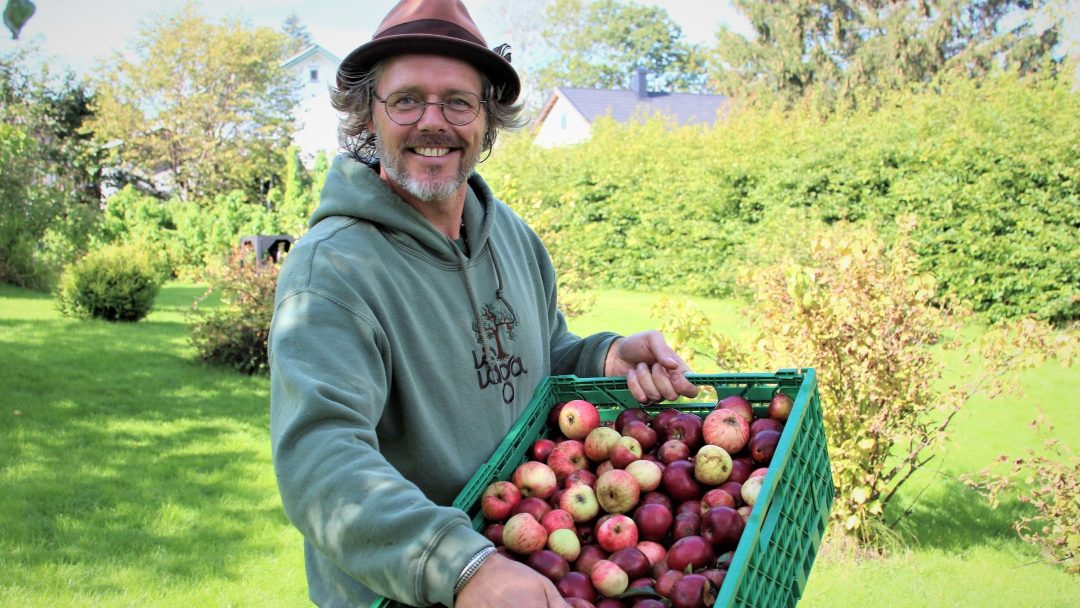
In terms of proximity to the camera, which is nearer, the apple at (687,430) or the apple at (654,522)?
the apple at (654,522)

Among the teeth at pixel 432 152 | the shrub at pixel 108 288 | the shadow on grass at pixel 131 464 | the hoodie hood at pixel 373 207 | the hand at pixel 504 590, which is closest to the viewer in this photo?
the hand at pixel 504 590

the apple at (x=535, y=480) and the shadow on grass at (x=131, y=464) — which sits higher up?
the apple at (x=535, y=480)

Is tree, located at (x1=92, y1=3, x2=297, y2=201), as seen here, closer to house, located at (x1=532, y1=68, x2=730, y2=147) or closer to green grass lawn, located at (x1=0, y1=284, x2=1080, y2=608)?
house, located at (x1=532, y1=68, x2=730, y2=147)

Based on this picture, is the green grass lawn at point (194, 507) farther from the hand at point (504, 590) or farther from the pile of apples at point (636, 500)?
the hand at point (504, 590)

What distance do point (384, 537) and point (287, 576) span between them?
352 centimetres

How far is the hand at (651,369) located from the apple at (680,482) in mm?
225

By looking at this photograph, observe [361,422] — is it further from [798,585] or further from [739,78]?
[739,78]

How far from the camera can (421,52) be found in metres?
2.09

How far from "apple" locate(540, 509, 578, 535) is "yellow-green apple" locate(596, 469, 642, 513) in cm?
12

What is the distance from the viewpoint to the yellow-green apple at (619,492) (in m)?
2.06

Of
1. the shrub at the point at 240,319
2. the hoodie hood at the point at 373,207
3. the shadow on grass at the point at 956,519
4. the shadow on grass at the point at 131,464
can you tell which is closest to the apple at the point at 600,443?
the hoodie hood at the point at 373,207

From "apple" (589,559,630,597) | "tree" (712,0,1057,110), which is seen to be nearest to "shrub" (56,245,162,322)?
"apple" (589,559,630,597)

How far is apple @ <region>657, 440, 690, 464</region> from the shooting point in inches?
86.6

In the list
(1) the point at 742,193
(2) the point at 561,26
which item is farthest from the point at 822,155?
(2) the point at 561,26
